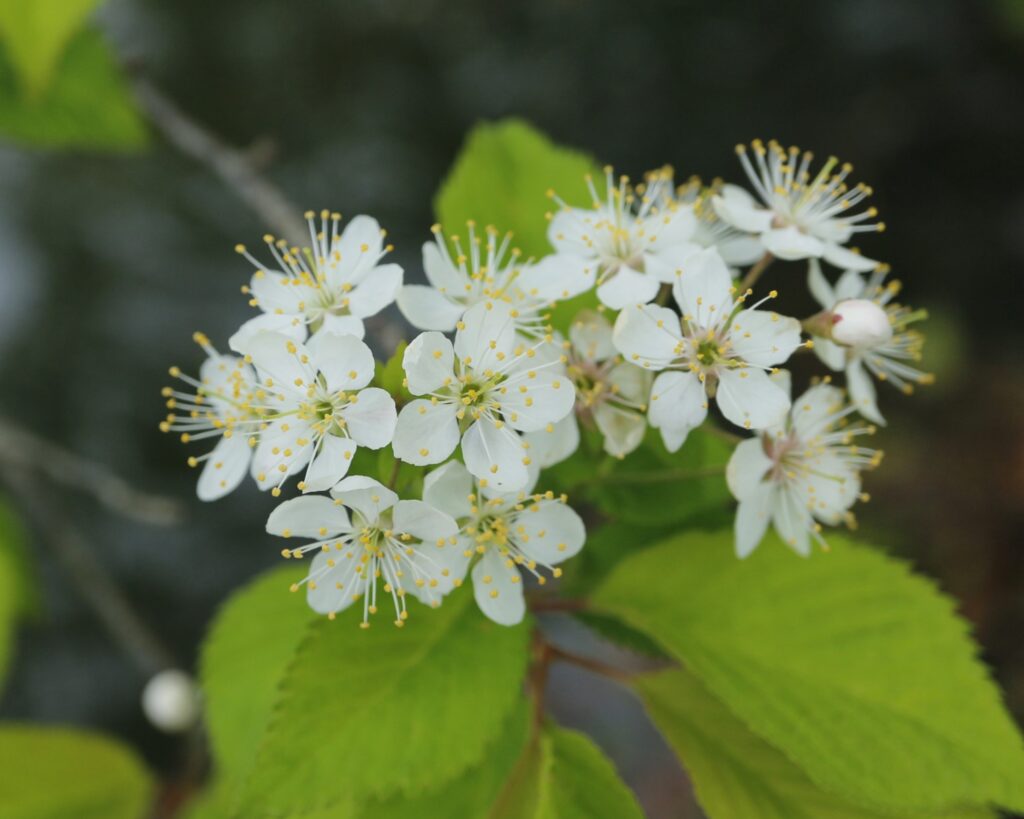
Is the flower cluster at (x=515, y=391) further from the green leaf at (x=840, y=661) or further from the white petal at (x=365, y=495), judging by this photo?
the green leaf at (x=840, y=661)

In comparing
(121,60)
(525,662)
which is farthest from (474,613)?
(121,60)

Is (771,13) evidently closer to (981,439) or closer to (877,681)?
(981,439)

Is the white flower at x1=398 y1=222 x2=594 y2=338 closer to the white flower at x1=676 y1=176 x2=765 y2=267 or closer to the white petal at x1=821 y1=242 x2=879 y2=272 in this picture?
the white flower at x1=676 y1=176 x2=765 y2=267

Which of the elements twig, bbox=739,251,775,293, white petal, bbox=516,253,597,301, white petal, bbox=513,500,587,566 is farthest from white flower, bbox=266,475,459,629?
twig, bbox=739,251,775,293

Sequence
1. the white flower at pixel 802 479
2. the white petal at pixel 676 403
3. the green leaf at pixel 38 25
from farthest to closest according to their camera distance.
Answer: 1. the green leaf at pixel 38 25
2. the white flower at pixel 802 479
3. the white petal at pixel 676 403

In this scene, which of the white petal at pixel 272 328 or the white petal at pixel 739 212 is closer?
the white petal at pixel 272 328

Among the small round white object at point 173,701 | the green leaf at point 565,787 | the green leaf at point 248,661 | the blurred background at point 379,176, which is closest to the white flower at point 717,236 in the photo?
the green leaf at point 565,787

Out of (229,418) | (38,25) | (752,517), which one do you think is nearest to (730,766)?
(752,517)

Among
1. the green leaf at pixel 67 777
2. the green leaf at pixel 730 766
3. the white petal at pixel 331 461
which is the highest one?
the white petal at pixel 331 461
